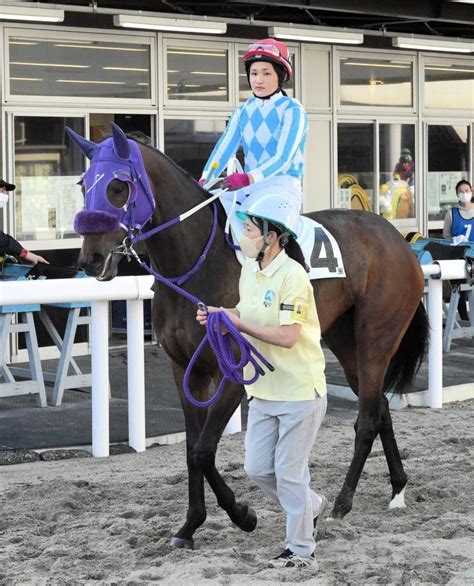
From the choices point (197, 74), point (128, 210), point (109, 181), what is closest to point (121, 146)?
A: point (109, 181)

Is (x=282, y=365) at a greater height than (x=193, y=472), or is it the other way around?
(x=282, y=365)

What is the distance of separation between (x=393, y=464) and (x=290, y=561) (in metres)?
1.52

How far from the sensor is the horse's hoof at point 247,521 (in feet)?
17.7

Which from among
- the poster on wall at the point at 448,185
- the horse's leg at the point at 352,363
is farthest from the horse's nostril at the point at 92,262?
the poster on wall at the point at 448,185

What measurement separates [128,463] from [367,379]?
164 centimetres

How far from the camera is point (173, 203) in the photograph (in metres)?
5.48

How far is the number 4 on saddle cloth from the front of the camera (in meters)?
5.98

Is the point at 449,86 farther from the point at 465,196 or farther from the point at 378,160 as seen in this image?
the point at 465,196

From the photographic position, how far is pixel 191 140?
1220cm

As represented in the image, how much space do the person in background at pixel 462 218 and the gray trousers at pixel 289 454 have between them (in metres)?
8.29

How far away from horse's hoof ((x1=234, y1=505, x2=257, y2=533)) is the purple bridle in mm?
507

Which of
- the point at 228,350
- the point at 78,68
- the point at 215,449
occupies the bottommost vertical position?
the point at 215,449

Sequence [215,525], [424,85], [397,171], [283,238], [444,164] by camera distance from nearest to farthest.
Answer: [283,238], [215,525], [397,171], [424,85], [444,164]

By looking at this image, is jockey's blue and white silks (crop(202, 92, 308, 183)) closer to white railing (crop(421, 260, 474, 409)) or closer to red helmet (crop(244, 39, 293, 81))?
red helmet (crop(244, 39, 293, 81))
